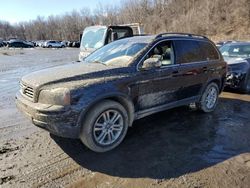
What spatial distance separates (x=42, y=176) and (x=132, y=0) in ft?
249

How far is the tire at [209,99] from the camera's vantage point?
660 centimetres

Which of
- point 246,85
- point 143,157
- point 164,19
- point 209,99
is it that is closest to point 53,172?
point 143,157

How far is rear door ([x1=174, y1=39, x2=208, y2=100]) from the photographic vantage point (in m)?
5.80

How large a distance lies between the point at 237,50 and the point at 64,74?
7.62 m

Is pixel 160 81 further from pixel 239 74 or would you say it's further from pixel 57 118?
pixel 239 74

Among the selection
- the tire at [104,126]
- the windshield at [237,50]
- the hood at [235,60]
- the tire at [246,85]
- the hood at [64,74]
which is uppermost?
the hood at [64,74]

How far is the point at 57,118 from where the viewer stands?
4027mm

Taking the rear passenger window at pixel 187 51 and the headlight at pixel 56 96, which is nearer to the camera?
the headlight at pixel 56 96

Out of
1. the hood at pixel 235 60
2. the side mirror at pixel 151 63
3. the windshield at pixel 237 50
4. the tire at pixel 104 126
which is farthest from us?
the windshield at pixel 237 50

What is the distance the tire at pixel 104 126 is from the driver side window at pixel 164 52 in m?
1.43

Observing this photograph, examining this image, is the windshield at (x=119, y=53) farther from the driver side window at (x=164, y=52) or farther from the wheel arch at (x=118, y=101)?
the wheel arch at (x=118, y=101)

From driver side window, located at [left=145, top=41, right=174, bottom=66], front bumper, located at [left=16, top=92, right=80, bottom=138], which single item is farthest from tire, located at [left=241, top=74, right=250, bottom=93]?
front bumper, located at [left=16, top=92, right=80, bottom=138]

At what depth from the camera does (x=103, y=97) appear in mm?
4340

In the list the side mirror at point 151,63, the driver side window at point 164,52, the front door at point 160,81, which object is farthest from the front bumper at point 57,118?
the driver side window at point 164,52
